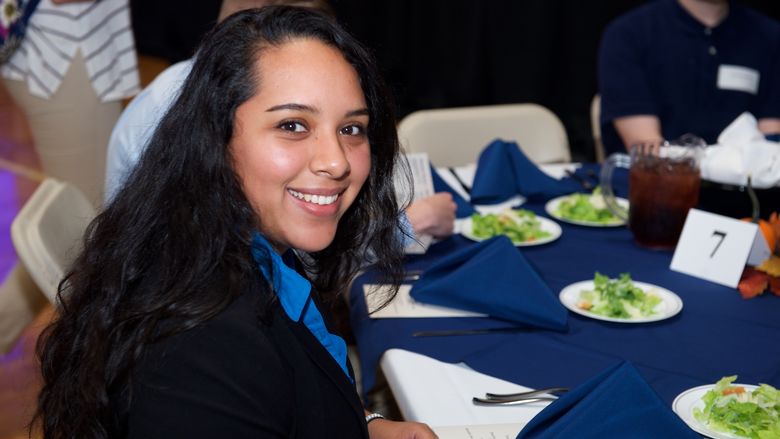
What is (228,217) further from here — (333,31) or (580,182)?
(580,182)

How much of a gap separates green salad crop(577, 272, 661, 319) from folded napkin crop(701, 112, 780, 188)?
0.43m

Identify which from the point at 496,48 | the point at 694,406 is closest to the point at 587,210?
the point at 694,406

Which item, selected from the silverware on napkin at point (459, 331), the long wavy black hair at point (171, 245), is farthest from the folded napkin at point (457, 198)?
the long wavy black hair at point (171, 245)

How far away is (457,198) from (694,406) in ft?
3.41

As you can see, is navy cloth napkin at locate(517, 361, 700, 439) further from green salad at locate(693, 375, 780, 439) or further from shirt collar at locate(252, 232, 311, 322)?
shirt collar at locate(252, 232, 311, 322)

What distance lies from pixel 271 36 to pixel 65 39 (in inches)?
79.3

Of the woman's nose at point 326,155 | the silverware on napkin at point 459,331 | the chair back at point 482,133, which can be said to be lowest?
the chair back at point 482,133

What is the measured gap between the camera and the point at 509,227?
6.35 feet

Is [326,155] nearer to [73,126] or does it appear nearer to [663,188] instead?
[663,188]

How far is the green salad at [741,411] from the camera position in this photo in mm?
1112

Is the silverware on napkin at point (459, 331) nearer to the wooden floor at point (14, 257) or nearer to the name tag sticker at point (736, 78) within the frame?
the wooden floor at point (14, 257)

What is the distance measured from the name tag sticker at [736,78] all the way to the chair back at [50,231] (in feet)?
6.85

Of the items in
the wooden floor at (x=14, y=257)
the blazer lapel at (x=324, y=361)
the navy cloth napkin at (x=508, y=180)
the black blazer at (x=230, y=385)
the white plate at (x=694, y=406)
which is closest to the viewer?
the black blazer at (x=230, y=385)

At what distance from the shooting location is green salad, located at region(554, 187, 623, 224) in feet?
6.70
